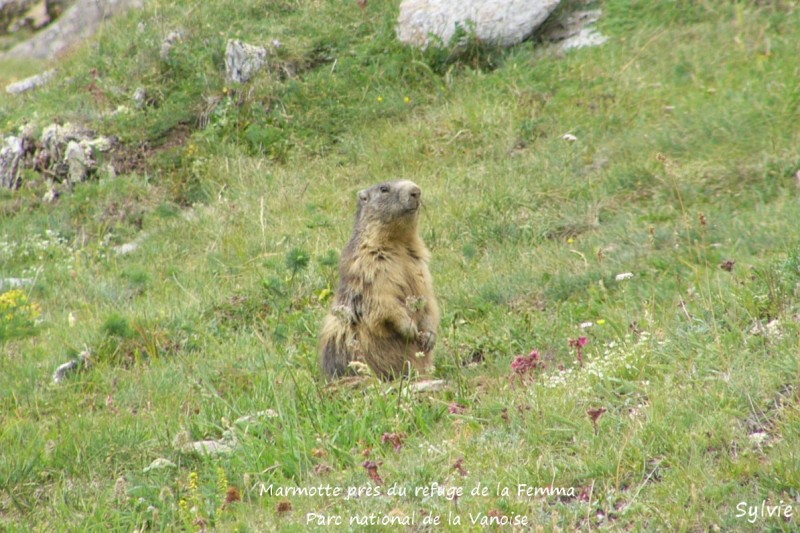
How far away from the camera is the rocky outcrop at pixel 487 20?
1243 cm

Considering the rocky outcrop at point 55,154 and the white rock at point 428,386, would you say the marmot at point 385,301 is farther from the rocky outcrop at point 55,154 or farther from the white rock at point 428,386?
the rocky outcrop at point 55,154

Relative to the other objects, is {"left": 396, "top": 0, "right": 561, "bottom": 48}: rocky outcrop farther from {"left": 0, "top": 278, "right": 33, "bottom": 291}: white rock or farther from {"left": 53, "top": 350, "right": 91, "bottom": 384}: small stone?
{"left": 53, "top": 350, "right": 91, "bottom": 384}: small stone

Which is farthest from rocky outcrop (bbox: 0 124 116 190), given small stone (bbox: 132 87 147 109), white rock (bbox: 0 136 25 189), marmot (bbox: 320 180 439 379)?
marmot (bbox: 320 180 439 379)

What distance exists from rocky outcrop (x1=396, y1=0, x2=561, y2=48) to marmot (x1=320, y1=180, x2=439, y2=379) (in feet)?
20.2

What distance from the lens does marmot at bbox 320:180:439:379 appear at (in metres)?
6.36

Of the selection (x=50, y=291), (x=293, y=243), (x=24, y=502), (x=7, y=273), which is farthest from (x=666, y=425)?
(x=7, y=273)

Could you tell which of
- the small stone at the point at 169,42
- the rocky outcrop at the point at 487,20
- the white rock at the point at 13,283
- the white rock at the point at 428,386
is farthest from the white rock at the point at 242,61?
the white rock at the point at 428,386

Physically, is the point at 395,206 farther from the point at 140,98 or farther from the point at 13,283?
the point at 140,98

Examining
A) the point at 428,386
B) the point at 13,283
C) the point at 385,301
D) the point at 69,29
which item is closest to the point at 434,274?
the point at 385,301

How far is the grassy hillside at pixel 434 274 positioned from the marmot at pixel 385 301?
312mm

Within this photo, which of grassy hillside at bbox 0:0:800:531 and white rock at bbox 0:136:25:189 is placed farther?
white rock at bbox 0:136:25:189

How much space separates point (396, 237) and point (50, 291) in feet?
15.7

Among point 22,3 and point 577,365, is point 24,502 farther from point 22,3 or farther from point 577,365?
point 22,3

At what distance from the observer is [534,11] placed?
12.4 meters
